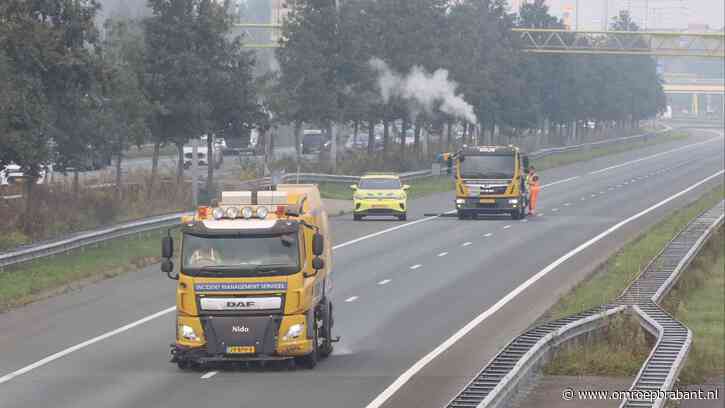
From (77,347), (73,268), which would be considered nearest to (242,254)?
(77,347)

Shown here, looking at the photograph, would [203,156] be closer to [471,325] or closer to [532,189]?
[532,189]

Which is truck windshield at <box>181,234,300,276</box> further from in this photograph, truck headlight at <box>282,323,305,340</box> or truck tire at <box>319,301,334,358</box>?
truck tire at <box>319,301,334,358</box>

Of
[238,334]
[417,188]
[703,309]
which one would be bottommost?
[703,309]

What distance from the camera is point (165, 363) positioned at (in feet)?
74.2

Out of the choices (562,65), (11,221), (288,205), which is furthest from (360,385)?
(562,65)

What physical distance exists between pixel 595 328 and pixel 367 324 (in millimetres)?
4960

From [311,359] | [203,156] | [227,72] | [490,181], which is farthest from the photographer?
[203,156]

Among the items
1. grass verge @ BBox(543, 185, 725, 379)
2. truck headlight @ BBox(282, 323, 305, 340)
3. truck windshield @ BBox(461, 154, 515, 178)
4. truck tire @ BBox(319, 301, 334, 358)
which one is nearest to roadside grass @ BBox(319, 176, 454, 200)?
truck windshield @ BBox(461, 154, 515, 178)

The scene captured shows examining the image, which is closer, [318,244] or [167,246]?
[318,244]

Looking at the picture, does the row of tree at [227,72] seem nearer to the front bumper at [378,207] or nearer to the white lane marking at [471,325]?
the front bumper at [378,207]

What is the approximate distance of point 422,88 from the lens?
8338 cm

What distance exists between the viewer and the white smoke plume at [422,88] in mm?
80500

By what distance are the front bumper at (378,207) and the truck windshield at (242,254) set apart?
32.2 meters

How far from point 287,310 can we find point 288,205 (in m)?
1.92
